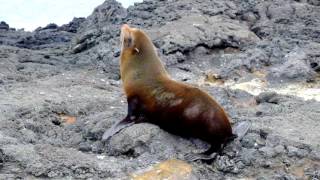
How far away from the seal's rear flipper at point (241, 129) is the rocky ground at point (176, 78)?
Result: 0.06m

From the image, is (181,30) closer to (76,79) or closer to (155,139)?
(76,79)

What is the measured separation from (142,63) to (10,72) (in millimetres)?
3433

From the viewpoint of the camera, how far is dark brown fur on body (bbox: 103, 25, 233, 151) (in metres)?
6.25

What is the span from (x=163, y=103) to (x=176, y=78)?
349 cm

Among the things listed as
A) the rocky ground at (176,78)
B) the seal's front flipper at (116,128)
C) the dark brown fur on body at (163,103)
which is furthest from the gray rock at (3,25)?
the seal's front flipper at (116,128)

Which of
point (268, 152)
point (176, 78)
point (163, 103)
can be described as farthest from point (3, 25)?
point (268, 152)

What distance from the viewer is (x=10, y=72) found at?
389 inches

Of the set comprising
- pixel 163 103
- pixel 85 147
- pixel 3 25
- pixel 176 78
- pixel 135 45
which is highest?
pixel 135 45

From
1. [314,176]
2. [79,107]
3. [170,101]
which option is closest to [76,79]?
[79,107]

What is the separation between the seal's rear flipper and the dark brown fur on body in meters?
0.10

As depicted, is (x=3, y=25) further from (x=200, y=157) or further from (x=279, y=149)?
(x=279, y=149)

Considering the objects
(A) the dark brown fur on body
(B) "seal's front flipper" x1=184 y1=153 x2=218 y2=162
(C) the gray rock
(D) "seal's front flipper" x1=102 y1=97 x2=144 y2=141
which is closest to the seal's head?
(A) the dark brown fur on body

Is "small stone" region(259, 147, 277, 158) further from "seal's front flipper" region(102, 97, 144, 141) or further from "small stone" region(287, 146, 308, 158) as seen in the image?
"seal's front flipper" region(102, 97, 144, 141)

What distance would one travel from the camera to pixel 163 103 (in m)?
Answer: 6.50
